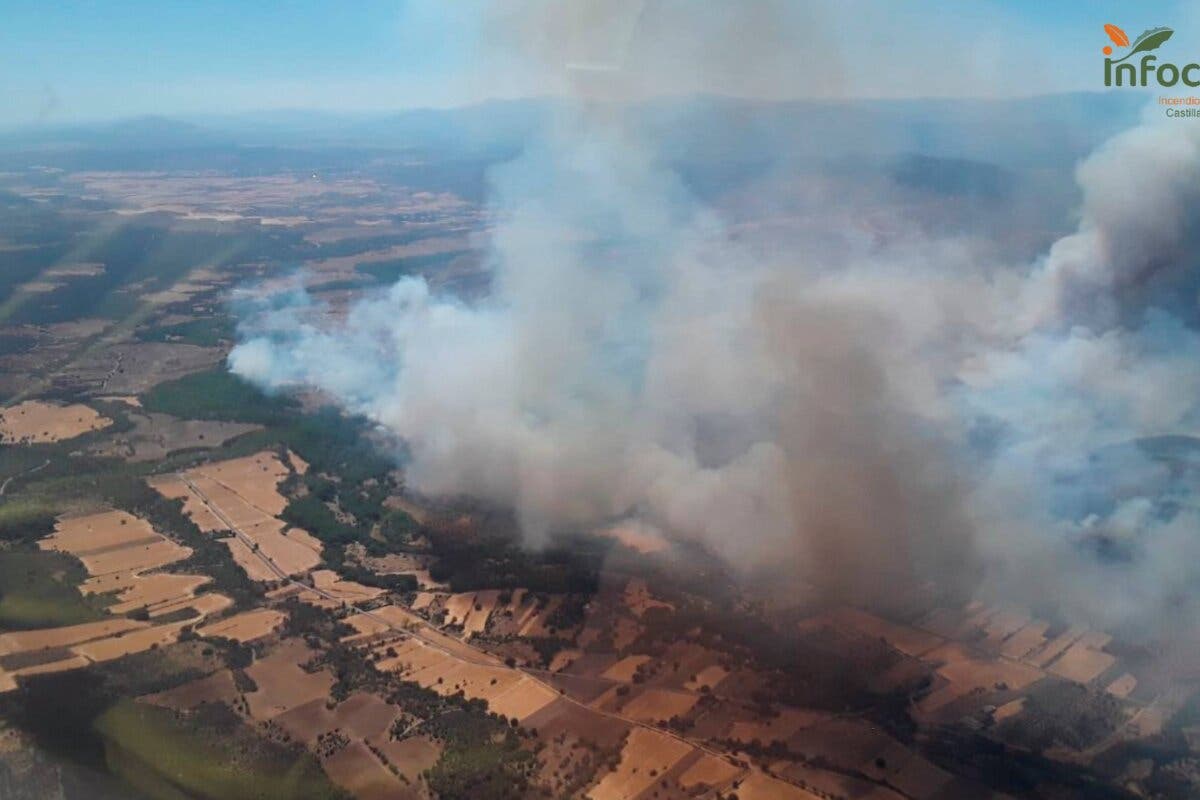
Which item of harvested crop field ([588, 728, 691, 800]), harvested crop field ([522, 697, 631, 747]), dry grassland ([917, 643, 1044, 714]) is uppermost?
harvested crop field ([522, 697, 631, 747])

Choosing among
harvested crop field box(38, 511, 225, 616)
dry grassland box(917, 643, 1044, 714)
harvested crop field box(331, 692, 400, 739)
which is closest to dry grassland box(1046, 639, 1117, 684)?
dry grassland box(917, 643, 1044, 714)

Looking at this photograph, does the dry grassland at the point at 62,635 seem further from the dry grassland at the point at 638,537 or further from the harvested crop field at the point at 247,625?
the dry grassland at the point at 638,537

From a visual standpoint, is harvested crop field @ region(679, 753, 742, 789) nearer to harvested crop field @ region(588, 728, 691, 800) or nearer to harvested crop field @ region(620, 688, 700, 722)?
harvested crop field @ region(588, 728, 691, 800)

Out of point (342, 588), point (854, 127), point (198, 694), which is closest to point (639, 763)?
point (198, 694)

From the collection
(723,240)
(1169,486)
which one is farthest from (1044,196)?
(1169,486)

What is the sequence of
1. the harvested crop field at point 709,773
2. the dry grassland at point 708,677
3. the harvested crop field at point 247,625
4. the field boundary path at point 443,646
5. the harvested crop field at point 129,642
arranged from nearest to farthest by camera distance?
the harvested crop field at point 709,773 < the field boundary path at point 443,646 < the dry grassland at point 708,677 < the harvested crop field at point 129,642 < the harvested crop field at point 247,625

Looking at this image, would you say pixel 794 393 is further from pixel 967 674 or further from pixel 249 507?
pixel 249 507

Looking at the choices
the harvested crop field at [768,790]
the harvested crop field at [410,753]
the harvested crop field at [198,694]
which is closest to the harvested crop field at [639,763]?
the harvested crop field at [768,790]
